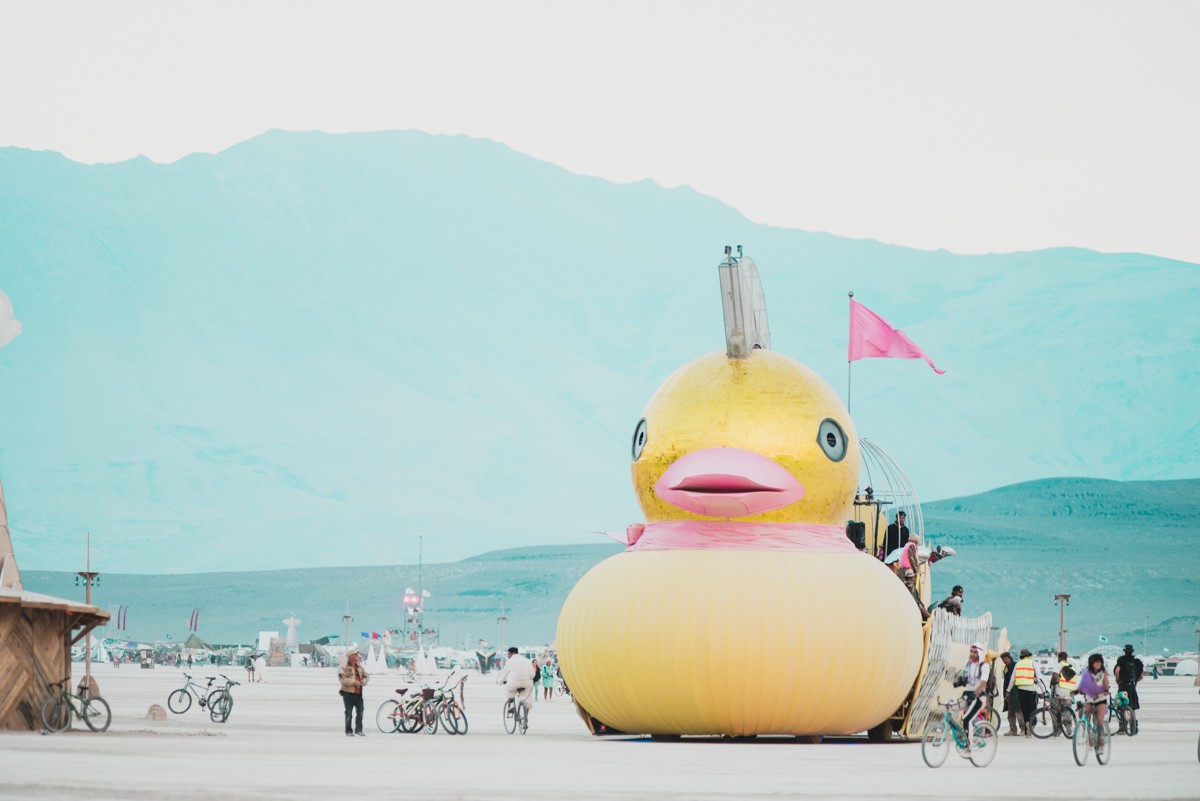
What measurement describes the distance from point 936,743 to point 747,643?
3.30 m

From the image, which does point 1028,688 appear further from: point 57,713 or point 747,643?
point 57,713

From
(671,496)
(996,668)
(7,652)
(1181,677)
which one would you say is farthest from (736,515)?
(1181,677)

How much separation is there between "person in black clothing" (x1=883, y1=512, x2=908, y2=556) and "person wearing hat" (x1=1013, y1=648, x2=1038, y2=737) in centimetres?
376

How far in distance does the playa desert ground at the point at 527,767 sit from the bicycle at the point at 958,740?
22 centimetres

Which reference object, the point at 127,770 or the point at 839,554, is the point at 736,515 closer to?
the point at 839,554

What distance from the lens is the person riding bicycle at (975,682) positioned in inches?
908

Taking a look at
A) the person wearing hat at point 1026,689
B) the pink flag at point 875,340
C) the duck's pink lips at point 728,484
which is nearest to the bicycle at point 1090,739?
the duck's pink lips at point 728,484

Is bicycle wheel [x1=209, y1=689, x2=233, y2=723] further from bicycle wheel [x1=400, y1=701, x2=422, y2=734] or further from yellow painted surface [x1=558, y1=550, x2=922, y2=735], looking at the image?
yellow painted surface [x1=558, y1=550, x2=922, y2=735]

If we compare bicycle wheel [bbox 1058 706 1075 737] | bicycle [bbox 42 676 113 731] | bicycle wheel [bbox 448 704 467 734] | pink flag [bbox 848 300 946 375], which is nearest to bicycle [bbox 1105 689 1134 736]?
bicycle wheel [bbox 1058 706 1075 737]

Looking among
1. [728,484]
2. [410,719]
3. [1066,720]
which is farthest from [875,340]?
[410,719]

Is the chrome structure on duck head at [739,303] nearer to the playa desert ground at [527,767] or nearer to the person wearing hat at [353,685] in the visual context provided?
the playa desert ground at [527,767]

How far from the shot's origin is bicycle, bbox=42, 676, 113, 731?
1053 inches

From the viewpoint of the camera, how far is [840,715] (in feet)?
82.0

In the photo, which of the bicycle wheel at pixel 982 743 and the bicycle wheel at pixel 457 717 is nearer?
the bicycle wheel at pixel 982 743
